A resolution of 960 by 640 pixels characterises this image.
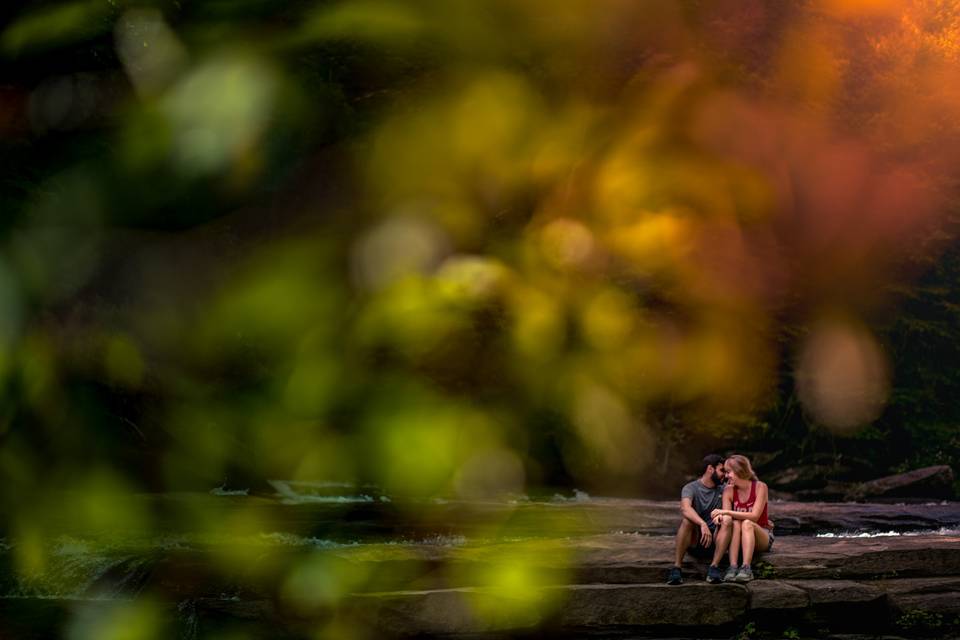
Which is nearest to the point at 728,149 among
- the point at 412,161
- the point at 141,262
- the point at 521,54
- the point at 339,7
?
the point at 521,54

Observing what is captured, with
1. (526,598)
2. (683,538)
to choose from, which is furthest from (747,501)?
(526,598)

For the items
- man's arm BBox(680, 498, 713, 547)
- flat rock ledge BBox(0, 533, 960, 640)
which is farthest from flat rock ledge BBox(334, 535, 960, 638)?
man's arm BBox(680, 498, 713, 547)

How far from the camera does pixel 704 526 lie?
6.42 m

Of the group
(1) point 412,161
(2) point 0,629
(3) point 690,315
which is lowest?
(2) point 0,629

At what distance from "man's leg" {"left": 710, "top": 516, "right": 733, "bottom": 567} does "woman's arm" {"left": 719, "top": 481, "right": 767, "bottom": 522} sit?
0.05 meters

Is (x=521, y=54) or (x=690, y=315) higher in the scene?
(x=521, y=54)

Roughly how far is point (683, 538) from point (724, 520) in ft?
0.90

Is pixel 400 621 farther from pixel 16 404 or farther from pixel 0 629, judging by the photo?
pixel 16 404

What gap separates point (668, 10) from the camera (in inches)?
387

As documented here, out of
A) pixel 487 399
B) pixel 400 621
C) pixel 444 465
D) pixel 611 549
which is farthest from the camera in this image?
pixel 487 399

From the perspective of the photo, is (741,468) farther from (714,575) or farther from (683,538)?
(714,575)

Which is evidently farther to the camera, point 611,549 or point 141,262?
point 141,262

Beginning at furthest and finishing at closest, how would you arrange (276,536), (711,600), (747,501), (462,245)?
(462,245)
(276,536)
(747,501)
(711,600)

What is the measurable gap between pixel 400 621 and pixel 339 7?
502 cm
